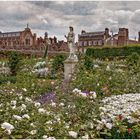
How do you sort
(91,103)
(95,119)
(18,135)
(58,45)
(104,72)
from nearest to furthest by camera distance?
(18,135)
(95,119)
(91,103)
(104,72)
(58,45)

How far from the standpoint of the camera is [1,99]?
7895mm

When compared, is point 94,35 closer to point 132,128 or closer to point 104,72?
point 104,72

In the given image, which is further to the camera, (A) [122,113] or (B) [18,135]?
(A) [122,113]

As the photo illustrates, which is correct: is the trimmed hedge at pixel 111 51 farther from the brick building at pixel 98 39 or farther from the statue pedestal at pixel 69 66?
the brick building at pixel 98 39

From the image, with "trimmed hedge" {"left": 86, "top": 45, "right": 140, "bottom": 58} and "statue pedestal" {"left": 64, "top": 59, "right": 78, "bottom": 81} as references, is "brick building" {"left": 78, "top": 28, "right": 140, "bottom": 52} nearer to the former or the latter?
"trimmed hedge" {"left": 86, "top": 45, "right": 140, "bottom": 58}

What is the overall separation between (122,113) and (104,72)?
25.2 ft

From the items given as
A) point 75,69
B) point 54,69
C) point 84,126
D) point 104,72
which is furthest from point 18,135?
point 54,69

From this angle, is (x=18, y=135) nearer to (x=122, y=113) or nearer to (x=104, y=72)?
(x=122, y=113)

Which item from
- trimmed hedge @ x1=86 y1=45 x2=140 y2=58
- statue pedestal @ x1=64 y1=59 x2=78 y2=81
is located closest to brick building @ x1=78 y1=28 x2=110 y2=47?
trimmed hedge @ x1=86 y1=45 x2=140 y2=58

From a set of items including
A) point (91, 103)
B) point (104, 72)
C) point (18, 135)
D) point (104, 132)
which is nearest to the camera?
point (18, 135)

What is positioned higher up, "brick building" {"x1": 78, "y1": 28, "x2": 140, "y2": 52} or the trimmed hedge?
"brick building" {"x1": 78, "y1": 28, "x2": 140, "y2": 52}

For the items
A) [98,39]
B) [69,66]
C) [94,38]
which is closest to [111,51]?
[69,66]

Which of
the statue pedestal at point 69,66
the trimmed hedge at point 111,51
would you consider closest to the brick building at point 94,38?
the trimmed hedge at point 111,51

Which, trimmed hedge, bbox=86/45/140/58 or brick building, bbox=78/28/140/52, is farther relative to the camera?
brick building, bbox=78/28/140/52
